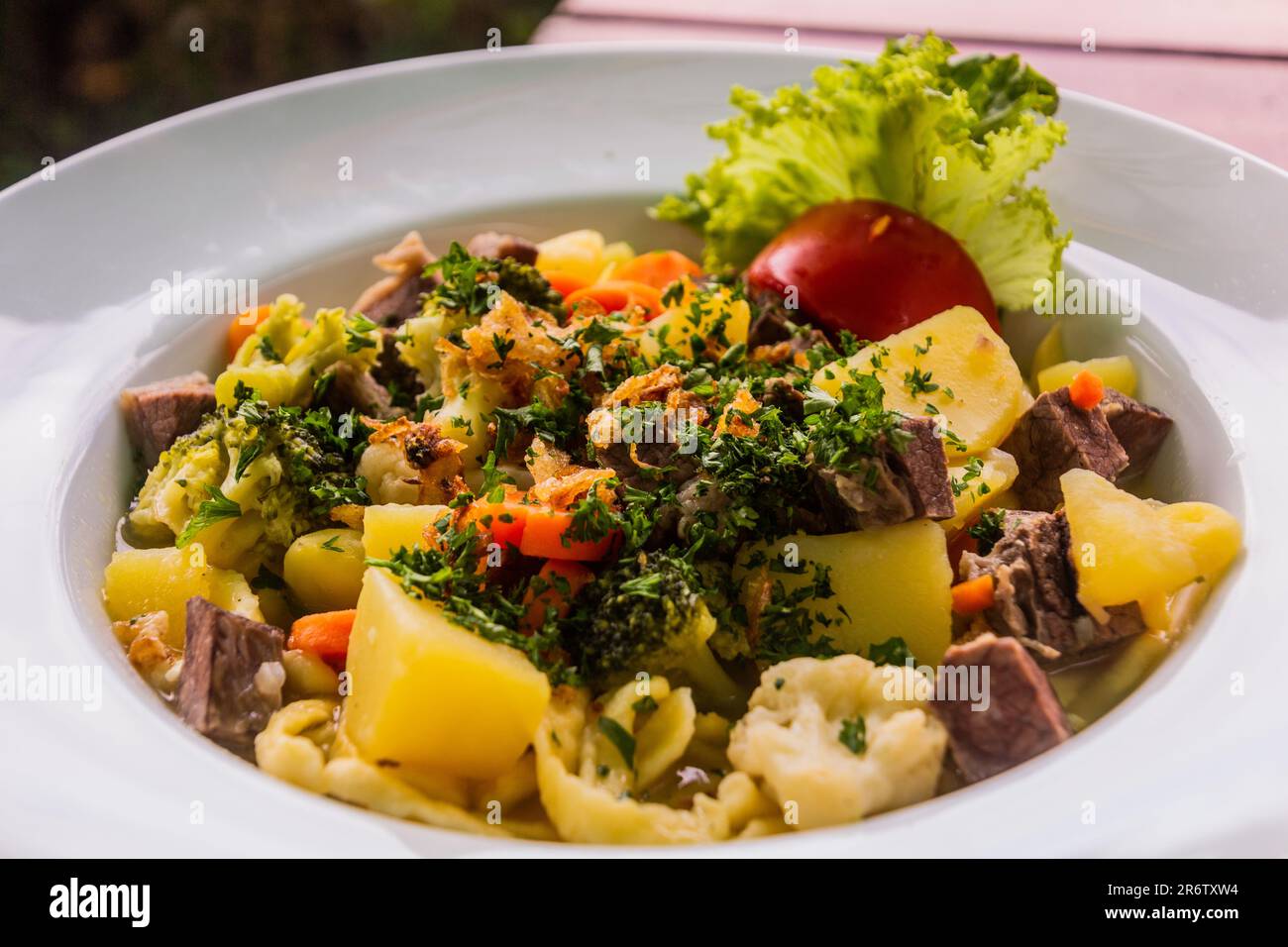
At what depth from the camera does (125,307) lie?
4422mm

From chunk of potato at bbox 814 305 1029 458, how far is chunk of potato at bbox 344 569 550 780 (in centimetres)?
151

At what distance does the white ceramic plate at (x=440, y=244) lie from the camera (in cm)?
253

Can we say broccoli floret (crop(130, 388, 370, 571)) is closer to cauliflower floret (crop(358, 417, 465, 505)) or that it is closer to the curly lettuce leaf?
cauliflower floret (crop(358, 417, 465, 505))

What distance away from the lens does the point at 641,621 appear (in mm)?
2990

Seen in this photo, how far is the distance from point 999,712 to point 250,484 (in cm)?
222

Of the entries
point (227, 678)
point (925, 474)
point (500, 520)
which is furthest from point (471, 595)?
point (925, 474)

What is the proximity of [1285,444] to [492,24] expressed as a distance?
778 centimetres

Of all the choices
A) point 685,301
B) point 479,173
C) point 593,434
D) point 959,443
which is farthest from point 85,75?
point 959,443

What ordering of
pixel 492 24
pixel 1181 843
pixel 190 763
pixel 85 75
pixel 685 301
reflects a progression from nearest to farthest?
pixel 1181 843
pixel 190 763
pixel 685 301
pixel 85 75
pixel 492 24

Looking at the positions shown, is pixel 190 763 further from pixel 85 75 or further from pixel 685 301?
pixel 85 75

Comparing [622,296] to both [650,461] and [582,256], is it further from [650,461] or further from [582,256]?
[650,461]

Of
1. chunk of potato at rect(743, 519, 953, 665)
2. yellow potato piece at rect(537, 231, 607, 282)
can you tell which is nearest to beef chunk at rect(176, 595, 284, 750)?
chunk of potato at rect(743, 519, 953, 665)

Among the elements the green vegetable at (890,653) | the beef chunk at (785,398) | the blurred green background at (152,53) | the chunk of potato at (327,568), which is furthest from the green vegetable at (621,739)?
the blurred green background at (152,53)

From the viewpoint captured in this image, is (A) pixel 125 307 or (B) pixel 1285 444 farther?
Answer: (A) pixel 125 307
